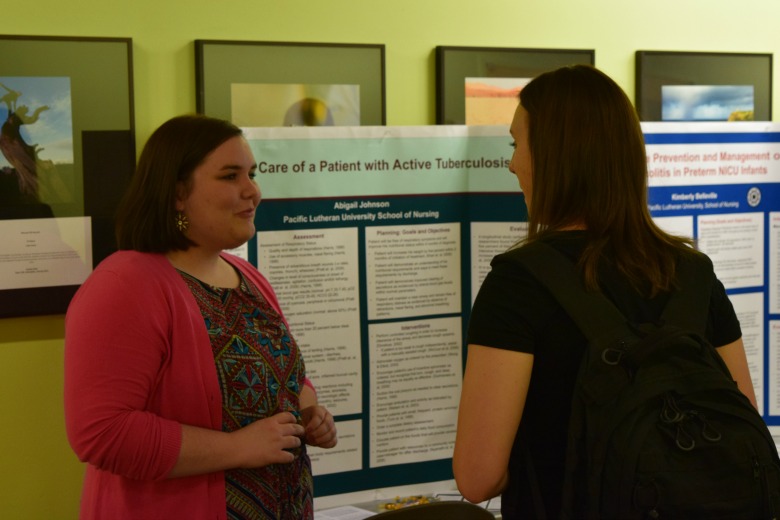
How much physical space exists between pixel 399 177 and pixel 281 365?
0.94 metres

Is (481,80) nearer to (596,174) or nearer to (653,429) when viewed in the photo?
(596,174)

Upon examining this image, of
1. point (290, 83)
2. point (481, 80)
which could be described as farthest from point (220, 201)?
point (481, 80)

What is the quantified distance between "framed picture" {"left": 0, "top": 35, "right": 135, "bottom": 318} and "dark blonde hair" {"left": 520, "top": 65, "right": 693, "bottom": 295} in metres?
1.55

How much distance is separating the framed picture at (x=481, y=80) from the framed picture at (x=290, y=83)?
0.22 m

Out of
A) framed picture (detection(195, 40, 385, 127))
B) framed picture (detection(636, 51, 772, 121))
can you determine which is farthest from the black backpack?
framed picture (detection(636, 51, 772, 121))

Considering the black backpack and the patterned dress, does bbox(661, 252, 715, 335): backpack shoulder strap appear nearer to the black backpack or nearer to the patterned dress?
the black backpack

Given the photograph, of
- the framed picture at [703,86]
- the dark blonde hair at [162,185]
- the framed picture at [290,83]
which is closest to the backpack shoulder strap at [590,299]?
the dark blonde hair at [162,185]

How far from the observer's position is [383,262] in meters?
2.61

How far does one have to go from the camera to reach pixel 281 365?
1.84m

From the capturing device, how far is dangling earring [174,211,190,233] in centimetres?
180

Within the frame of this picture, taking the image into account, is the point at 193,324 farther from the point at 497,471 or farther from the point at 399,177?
the point at 399,177

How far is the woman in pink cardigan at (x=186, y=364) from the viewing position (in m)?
1.60

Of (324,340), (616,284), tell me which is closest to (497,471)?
(616,284)

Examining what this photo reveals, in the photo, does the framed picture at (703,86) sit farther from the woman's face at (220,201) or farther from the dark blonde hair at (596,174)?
the dark blonde hair at (596,174)
